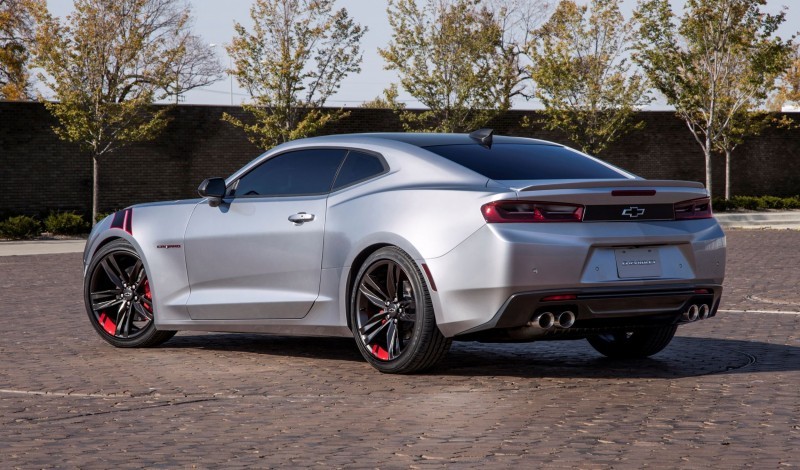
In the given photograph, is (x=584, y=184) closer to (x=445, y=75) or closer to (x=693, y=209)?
(x=693, y=209)

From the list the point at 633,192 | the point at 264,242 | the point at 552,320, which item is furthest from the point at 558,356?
the point at 264,242

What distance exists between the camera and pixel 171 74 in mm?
32312

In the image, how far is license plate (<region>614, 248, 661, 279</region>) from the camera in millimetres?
7344

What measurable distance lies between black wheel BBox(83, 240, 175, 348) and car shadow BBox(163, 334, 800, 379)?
0.95ft

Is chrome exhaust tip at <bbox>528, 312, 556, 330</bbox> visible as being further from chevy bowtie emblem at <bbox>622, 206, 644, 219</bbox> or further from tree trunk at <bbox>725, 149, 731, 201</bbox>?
tree trunk at <bbox>725, 149, 731, 201</bbox>

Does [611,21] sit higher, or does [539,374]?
[611,21]

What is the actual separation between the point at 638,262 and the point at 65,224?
73.9ft

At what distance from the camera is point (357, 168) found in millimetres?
8289

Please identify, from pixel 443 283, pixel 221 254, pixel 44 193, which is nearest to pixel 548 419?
pixel 443 283

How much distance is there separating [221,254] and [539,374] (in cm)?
245

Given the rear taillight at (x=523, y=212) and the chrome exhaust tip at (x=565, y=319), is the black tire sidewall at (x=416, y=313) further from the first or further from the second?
the chrome exhaust tip at (x=565, y=319)

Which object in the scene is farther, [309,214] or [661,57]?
[661,57]

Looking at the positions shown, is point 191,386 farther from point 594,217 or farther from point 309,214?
point 594,217

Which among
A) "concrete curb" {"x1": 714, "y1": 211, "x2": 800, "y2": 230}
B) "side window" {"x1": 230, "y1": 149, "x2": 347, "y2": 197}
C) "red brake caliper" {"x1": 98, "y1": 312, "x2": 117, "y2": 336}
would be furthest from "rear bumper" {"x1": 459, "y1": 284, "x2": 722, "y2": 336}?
"concrete curb" {"x1": 714, "y1": 211, "x2": 800, "y2": 230}
